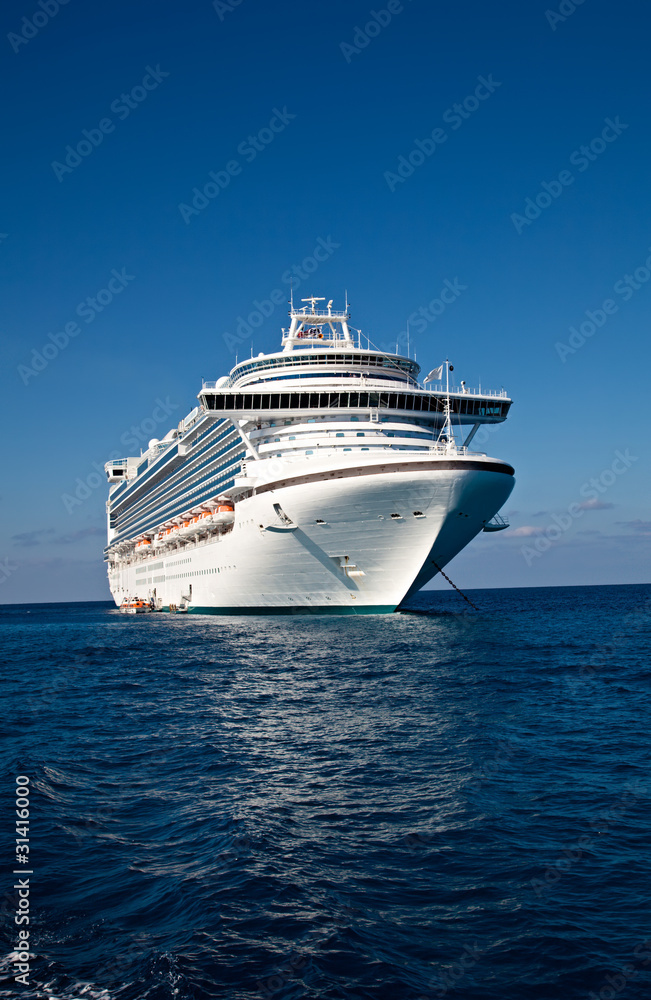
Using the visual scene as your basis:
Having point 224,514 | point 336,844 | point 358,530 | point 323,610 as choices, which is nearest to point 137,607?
point 224,514

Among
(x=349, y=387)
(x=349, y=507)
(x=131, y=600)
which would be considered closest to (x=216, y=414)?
(x=349, y=387)

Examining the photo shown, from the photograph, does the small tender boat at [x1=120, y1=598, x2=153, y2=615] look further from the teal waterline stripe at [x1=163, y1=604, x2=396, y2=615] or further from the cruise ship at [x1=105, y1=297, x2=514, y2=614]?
the teal waterline stripe at [x1=163, y1=604, x2=396, y2=615]

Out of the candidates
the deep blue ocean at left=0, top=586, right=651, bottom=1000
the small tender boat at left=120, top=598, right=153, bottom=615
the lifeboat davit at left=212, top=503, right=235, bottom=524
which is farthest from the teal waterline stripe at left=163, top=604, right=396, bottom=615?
the small tender boat at left=120, top=598, right=153, bottom=615

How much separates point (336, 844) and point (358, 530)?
26.4 meters

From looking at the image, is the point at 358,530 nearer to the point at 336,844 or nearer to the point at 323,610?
Answer: the point at 323,610

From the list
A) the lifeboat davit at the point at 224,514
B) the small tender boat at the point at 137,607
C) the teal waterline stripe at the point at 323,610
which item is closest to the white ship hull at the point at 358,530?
the teal waterline stripe at the point at 323,610

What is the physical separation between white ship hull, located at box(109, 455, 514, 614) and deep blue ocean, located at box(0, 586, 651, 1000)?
14.9m

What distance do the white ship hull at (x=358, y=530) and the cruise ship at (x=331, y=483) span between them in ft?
0.22

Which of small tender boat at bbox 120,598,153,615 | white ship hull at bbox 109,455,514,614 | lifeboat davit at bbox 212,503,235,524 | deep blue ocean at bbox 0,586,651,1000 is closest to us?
deep blue ocean at bbox 0,586,651,1000

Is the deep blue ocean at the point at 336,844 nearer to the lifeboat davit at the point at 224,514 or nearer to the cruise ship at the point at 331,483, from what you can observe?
the cruise ship at the point at 331,483

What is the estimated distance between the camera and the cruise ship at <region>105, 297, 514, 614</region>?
34375 millimetres

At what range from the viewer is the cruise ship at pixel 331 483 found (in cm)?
3438

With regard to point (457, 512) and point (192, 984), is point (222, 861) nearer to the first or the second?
point (192, 984)

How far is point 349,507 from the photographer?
113 ft
